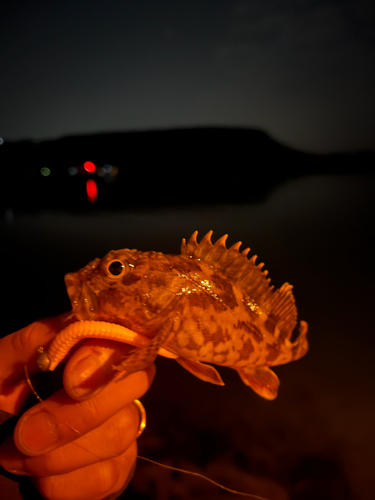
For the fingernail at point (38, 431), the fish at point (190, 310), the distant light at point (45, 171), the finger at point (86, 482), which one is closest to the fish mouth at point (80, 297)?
the fish at point (190, 310)

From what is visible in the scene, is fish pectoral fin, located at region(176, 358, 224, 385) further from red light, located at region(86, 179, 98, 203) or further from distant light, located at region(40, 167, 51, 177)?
distant light, located at region(40, 167, 51, 177)

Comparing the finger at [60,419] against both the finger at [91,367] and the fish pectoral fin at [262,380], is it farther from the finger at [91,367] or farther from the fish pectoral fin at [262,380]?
the fish pectoral fin at [262,380]

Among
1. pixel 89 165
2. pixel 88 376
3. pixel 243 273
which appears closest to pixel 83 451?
pixel 88 376

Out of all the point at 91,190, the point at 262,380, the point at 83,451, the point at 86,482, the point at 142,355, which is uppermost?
the point at 142,355

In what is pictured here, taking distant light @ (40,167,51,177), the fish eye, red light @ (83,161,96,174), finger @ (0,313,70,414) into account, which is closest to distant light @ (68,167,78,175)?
distant light @ (40,167,51,177)

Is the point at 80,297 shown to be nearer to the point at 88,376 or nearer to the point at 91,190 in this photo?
the point at 88,376
